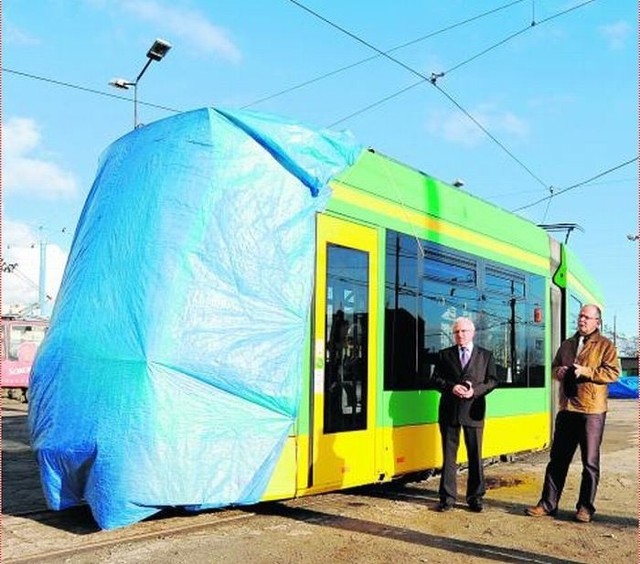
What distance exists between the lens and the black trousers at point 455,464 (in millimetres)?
7441

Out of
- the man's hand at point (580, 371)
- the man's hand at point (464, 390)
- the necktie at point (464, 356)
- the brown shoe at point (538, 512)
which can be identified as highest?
the necktie at point (464, 356)

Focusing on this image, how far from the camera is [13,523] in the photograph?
653 centimetres

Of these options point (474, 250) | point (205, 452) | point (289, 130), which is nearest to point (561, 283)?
point (474, 250)

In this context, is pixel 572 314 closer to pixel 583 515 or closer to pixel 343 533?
pixel 583 515

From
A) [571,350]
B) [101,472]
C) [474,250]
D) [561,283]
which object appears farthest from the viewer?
[561,283]

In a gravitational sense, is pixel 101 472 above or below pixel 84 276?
below

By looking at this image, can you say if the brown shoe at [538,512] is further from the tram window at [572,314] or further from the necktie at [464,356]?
the tram window at [572,314]

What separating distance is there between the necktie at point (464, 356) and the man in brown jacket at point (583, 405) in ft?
2.72

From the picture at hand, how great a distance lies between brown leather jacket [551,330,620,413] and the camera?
23.1 feet

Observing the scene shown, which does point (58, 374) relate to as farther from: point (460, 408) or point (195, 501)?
point (460, 408)

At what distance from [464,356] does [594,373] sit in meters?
1.23

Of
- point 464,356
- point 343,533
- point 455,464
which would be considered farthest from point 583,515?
point 343,533

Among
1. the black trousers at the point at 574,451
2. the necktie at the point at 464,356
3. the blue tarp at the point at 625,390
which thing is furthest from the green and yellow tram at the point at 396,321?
the blue tarp at the point at 625,390

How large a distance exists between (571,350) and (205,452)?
3534 millimetres
